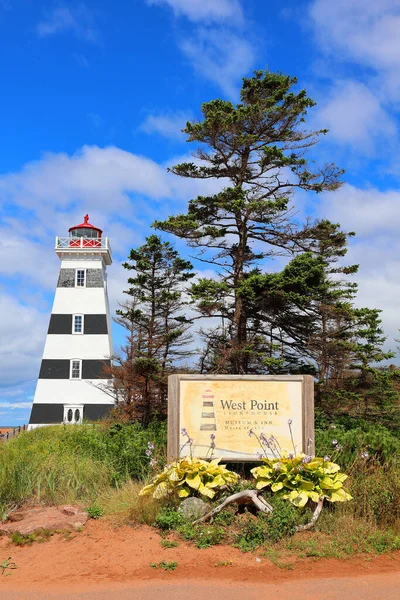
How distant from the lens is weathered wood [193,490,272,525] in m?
6.86

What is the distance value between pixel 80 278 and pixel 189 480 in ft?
94.6

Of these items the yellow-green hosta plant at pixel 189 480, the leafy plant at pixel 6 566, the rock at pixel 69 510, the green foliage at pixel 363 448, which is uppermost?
the green foliage at pixel 363 448

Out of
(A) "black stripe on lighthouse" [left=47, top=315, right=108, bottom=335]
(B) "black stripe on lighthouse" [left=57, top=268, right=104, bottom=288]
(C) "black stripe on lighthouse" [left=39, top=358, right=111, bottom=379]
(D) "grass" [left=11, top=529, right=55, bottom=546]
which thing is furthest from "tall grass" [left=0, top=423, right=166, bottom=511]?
(B) "black stripe on lighthouse" [left=57, top=268, right=104, bottom=288]

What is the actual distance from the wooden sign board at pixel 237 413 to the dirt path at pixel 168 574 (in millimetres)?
2015

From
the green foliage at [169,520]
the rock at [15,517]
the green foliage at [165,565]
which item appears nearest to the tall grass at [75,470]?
the rock at [15,517]

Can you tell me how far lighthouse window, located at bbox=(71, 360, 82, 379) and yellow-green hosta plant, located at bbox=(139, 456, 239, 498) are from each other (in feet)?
86.7

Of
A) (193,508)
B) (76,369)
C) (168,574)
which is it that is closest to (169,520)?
(193,508)

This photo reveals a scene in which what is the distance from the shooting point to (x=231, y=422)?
8.60 meters

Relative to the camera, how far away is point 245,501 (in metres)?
7.20

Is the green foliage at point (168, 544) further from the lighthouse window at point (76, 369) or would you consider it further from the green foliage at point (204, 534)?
the lighthouse window at point (76, 369)

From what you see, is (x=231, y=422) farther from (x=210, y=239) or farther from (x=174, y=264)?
(x=174, y=264)

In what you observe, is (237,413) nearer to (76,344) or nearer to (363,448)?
(363,448)

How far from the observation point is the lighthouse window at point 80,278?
114ft

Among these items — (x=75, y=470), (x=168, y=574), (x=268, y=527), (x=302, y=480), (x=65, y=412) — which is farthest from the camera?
(x=65, y=412)
